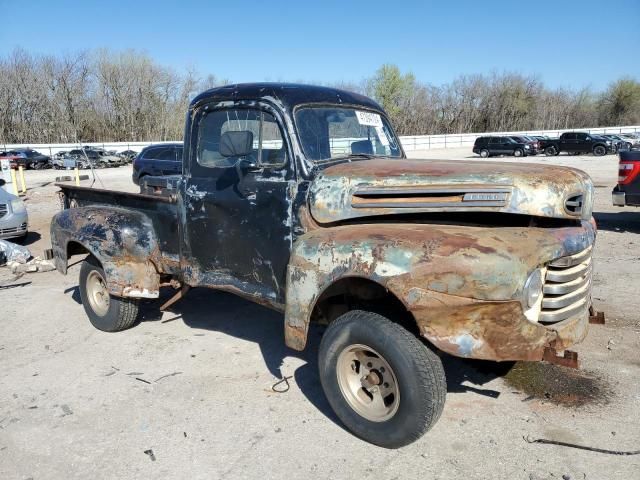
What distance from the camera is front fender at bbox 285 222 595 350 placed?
8.46ft

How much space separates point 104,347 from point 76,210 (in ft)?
4.64

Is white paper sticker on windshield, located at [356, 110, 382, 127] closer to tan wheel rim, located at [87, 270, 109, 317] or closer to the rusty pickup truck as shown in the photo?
the rusty pickup truck

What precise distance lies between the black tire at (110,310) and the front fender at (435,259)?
2503 millimetres

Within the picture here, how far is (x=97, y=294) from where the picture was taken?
527 cm

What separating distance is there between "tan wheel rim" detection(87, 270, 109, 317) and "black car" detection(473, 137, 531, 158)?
1347 inches

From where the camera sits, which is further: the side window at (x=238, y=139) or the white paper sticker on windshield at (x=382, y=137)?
the white paper sticker on windshield at (x=382, y=137)

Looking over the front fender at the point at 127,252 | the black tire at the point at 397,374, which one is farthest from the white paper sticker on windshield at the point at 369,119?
the front fender at the point at 127,252

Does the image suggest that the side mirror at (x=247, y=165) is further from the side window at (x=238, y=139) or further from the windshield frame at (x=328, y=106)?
the windshield frame at (x=328, y=106)

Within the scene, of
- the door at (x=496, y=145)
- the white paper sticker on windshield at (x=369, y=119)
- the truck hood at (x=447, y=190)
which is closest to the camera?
the truck hood at (x=447, y=190)

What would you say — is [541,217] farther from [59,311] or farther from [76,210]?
[59,311]

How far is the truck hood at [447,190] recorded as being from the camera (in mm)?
2873

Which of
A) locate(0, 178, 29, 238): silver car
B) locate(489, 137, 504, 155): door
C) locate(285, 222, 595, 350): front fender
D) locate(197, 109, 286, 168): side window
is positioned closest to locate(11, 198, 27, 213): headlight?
locate(0, 178, 29, 238): silver car

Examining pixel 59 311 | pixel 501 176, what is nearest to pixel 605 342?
pixel 501 176

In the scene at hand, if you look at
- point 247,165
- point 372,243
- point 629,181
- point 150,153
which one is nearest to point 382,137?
point 247,165
